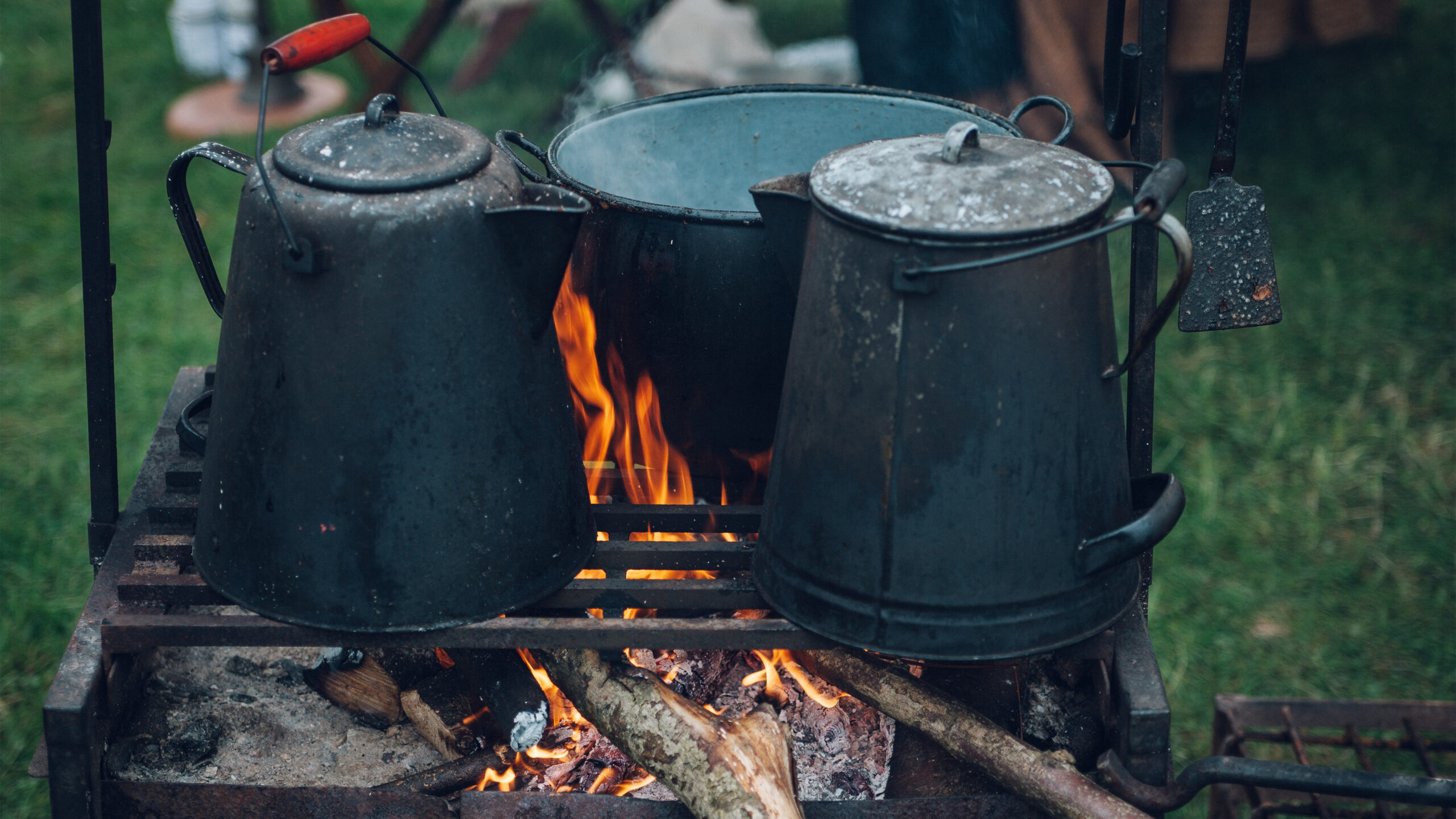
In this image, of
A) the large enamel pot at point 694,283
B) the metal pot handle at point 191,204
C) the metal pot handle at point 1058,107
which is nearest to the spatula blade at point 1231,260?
the metal pot handle at point 1058,107

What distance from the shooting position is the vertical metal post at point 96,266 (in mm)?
1555

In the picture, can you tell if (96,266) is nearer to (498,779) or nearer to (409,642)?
(409,642)

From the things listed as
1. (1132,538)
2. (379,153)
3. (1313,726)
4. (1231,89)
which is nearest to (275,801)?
(379,153)

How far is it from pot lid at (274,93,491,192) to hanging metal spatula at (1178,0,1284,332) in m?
0.90

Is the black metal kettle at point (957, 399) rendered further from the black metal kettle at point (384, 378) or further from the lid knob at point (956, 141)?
the black metal kettle at point (384, 378)

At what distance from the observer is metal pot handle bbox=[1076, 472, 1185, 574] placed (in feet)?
4.40

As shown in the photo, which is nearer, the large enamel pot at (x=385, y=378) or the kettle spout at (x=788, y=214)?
the large enamel pot at (x=385, y=378)

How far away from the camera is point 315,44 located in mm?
1410

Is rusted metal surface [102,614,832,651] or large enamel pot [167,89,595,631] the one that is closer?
large enamel pot [167,89,595,631]

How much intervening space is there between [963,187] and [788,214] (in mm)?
236

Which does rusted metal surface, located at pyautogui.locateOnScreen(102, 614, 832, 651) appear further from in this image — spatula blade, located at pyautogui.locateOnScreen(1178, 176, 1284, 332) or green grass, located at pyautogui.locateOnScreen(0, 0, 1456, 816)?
green grass, located at pyautogui.locateOnScreen(0, 0, 1456, 816)

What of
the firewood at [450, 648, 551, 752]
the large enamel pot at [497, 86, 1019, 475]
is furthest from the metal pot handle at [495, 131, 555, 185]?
the firewood at [450, 648, 551, 752]

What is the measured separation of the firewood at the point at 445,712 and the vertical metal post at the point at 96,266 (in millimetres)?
507

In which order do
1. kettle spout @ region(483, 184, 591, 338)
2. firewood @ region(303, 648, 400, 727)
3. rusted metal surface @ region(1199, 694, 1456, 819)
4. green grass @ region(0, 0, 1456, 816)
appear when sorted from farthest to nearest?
green grass @ region(0, 0, 1456, 816)
rusted metal surface @ region(1199, 694, 1456, 819)
firewood @ region(303, 648, 400, 727)
kettle spout @ region(483, 184, 591, 338)
